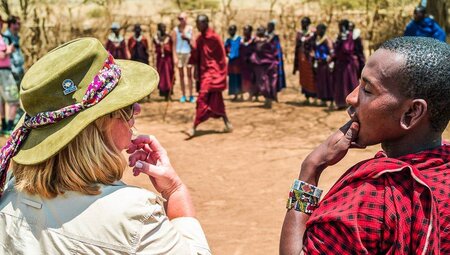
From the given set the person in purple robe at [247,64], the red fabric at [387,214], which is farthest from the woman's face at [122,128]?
the person in purple robe at [247,64]

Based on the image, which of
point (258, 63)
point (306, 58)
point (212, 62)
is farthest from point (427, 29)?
point (258, 63)

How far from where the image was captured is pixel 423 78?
67.2 inches

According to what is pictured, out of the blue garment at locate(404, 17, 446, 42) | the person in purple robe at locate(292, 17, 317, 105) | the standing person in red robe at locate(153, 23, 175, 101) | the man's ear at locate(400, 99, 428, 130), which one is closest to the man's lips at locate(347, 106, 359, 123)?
the man's ear at locate(400, 99, 428, 130)

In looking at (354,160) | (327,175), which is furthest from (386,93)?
(354,160)

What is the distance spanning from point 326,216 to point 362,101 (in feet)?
1.07

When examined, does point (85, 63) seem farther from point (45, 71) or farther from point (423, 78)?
point (423, 78)

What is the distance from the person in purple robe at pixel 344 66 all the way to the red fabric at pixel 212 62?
2.86 m

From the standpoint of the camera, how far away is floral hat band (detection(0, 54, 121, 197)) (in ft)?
6.16

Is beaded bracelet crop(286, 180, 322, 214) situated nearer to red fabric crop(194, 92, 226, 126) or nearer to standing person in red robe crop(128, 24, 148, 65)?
red fabric crop(194, 92, 226, 126)

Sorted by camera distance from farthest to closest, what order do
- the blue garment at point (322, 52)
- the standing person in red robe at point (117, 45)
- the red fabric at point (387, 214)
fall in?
the standing person in red robe at point (117, 45), the blue garment at point (322, 52), the red fabric at point (387, 214)

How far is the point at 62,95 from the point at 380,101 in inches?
32.2

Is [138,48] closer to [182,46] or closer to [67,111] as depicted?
[182,46]

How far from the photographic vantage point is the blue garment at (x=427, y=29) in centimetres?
1041

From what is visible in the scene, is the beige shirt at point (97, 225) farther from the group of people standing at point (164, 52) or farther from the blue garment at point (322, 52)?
the group of people standing at point (164, 52)
